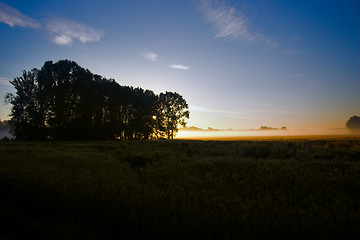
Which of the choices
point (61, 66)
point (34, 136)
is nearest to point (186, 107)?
point (61, 66)

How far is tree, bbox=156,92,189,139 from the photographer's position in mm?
51031

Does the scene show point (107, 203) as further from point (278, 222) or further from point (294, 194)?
point (294, 194)

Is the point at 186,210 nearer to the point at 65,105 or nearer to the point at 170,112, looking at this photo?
the point at 65,105

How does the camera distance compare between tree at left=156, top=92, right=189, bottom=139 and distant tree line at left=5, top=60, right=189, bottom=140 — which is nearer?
distant tree line at left=5, top=60, right=189, bottom=140

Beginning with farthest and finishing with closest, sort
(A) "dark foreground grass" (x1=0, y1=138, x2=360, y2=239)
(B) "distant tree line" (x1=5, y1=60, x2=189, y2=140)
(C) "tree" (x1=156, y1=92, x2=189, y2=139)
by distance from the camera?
1. (C) "tree" (x1=156, y1=92, x2=189, y2=139)
2. (B) "distant tree line" (x1=5, y1=60, x2=189, y2=140)
3. (A) "dark foreground grass" (x1=0, y1=138, x2=360, y2=239)

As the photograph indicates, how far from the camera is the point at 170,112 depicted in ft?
168

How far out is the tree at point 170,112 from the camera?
51031 mm

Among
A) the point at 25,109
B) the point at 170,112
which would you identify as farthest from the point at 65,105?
the point at 170,112

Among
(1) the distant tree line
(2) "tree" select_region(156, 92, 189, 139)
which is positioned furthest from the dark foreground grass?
(2) "tree" select_region(156, 92, 189, 139)

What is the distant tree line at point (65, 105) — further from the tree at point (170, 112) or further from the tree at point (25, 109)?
the tree at point (170, 112)

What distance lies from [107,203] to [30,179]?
141 inches

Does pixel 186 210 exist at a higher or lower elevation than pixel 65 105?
lower

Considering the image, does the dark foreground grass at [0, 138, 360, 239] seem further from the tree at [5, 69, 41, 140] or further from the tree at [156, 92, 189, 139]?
the tree at [156, 92, 189, 139]

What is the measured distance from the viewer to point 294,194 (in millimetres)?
3922
